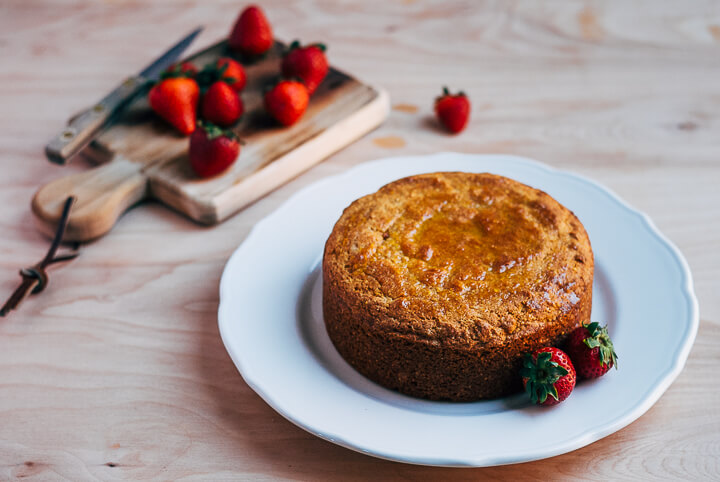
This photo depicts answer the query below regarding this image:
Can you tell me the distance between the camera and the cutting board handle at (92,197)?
7.99 ft

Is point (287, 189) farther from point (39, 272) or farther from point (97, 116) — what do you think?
point (39, 272)

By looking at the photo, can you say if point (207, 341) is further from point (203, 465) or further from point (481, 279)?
point (481, 279)

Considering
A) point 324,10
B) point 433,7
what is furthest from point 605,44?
point 324,10

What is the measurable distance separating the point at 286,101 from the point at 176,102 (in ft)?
1.38

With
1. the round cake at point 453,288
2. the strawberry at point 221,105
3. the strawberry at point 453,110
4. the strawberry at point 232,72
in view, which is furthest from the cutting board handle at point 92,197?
the strawberry at point 453,110

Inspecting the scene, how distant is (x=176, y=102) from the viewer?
2.79 meters

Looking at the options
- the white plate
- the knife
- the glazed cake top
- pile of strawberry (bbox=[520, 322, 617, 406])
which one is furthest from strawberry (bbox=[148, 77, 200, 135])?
pile of strawberry (bbox=[520, 322, 617, 406])

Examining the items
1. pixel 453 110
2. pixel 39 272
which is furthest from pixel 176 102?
pixel 453 110

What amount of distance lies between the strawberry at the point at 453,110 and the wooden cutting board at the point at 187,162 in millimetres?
231

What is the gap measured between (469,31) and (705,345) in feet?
6.85

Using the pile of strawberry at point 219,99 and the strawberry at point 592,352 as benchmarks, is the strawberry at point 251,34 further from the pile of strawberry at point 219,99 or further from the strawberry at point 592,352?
the strawberry at point 592,352

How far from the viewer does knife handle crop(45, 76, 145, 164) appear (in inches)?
101

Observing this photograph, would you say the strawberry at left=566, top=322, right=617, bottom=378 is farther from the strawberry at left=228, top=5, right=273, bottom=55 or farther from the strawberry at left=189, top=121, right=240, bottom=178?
the strawberry at left=228, top=5, right=273, bottom=55

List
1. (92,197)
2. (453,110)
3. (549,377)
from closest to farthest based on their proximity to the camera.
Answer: (549,377), (92,197), (453,110)
